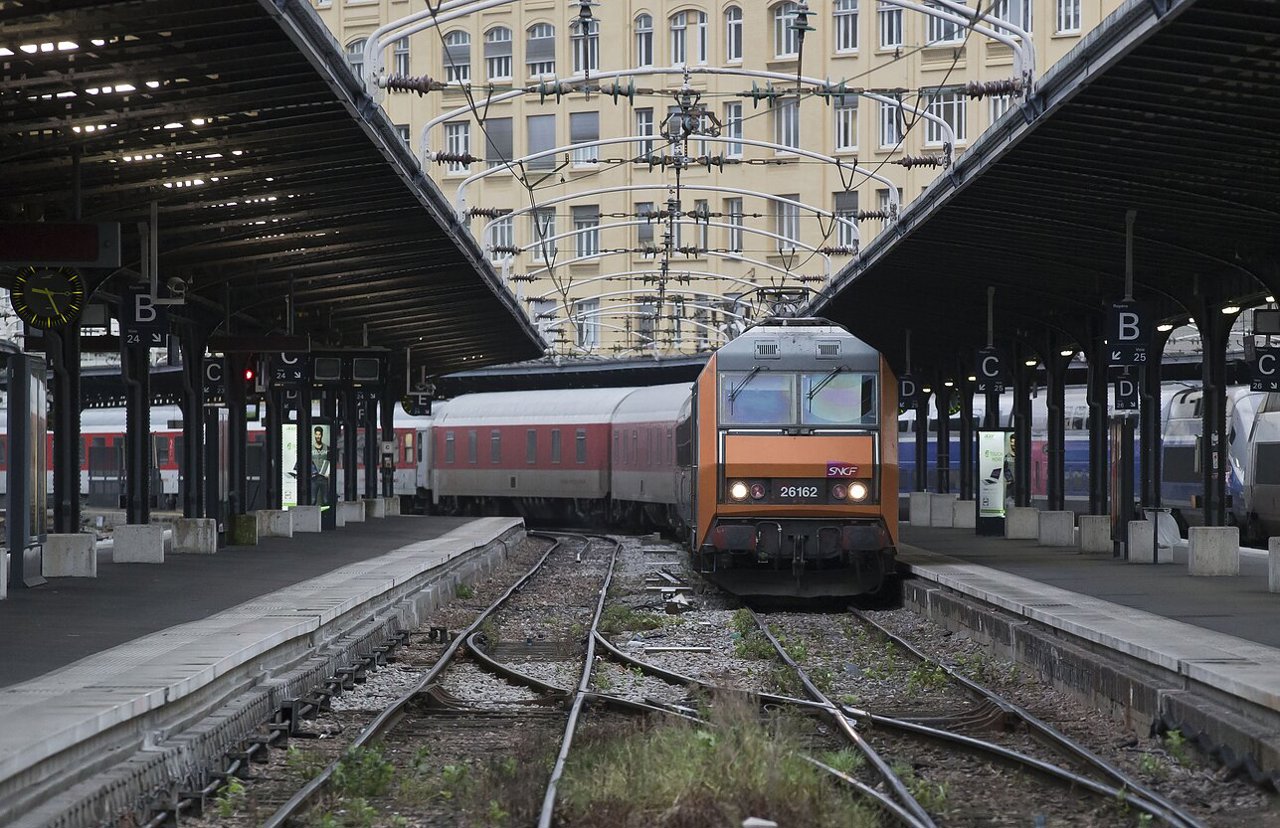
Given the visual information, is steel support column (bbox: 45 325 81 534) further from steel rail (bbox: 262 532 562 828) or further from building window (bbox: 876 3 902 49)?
building window (bbox: 876 3 902 49)

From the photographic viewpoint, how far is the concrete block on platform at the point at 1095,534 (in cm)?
2681

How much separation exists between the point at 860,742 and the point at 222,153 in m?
9.03

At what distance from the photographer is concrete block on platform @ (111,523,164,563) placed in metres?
23.3

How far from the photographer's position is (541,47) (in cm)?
6081

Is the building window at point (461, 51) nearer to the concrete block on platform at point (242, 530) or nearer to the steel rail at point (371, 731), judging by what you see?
the concrete block on platform at point (242, 530)

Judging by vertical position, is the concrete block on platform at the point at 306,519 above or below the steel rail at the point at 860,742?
above

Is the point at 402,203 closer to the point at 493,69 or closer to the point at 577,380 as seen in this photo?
the point at 577,380

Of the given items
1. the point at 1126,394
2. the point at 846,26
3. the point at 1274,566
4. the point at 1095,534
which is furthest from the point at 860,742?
the point at 846,26

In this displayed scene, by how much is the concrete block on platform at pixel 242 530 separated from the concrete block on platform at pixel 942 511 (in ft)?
54.5

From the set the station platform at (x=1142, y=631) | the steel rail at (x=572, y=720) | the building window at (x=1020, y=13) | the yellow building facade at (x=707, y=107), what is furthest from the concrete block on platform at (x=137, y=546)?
the building window at (x=1020, y=13)

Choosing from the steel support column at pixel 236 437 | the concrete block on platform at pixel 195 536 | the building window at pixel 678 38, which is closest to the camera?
the concrete block on platform at pixel 195 536

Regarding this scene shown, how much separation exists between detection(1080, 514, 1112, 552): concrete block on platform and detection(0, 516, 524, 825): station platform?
9.45 metres

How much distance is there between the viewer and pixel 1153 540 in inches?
937

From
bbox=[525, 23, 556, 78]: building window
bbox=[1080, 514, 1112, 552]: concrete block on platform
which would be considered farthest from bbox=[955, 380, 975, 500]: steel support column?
bbox=[525, 23, 556, 78]: building window
